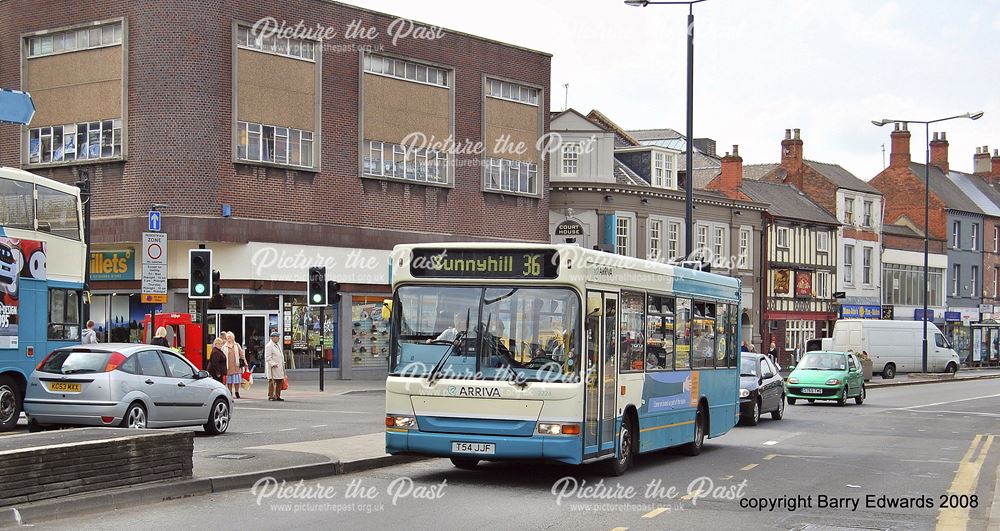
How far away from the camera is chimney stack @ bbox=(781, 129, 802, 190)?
229 feet

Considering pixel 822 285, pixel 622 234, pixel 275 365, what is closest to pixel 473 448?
pixel 275 365

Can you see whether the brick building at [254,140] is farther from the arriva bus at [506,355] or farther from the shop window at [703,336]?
the arriva bus at [506,355]

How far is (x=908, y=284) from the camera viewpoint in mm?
74875

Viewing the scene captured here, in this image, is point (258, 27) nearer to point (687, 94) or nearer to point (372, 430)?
point (687, 94)

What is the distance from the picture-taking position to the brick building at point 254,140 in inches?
1428

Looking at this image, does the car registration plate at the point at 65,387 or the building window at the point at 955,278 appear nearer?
the car registration plate at the point at 65,387

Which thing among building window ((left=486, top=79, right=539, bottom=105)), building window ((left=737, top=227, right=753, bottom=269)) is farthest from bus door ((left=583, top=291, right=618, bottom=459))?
building window ((left=737, top=227, right=753, bottom=269))

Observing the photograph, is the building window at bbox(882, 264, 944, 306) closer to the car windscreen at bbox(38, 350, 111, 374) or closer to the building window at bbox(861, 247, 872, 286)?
the building window at bbox(861, 247, 872, 286)

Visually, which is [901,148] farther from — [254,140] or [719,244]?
[254,140]

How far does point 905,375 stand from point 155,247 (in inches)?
1714

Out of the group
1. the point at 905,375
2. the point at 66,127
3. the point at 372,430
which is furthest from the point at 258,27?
the point at 905,375

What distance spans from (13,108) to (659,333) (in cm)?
892

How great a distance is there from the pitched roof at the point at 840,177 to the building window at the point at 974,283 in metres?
14.8

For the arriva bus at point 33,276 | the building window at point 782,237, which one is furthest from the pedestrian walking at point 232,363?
the building window at point 782,237
